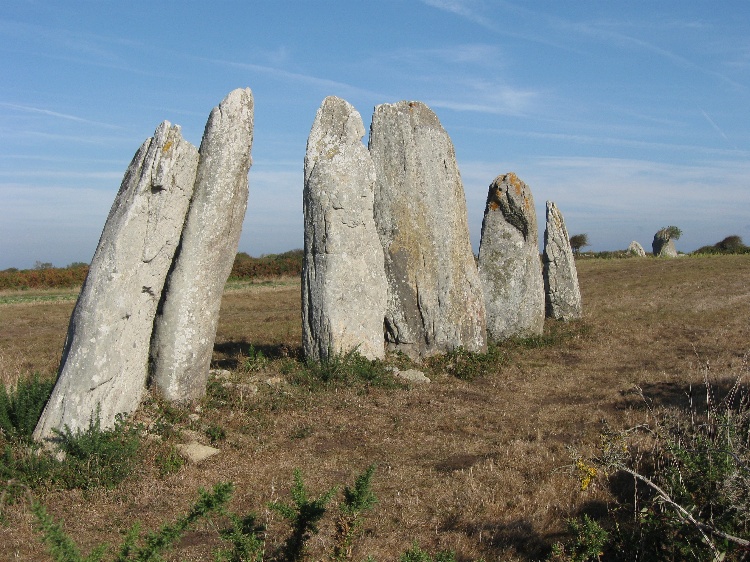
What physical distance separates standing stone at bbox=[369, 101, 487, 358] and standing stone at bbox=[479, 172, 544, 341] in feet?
5.74

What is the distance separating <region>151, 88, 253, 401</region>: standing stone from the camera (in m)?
8.45

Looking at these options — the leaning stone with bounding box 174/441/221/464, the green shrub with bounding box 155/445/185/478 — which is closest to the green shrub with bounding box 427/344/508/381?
the leaning stone with bounding box 174/441/221/464

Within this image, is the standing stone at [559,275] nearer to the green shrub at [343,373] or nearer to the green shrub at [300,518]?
the green shrub at [343,373]

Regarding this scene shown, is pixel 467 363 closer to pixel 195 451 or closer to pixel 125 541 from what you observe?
pixel 195 451


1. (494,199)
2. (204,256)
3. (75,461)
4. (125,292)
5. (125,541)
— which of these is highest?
(494,199)

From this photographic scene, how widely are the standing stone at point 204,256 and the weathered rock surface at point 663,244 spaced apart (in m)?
40.2

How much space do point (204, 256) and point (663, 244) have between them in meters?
43.5

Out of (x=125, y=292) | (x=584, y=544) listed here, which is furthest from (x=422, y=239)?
(x=584, y=544)

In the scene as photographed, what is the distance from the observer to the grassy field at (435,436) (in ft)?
18.0

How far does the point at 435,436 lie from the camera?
8.02 meters

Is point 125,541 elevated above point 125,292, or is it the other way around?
point 125,292

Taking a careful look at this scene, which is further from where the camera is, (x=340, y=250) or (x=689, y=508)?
(x=340, y=250)

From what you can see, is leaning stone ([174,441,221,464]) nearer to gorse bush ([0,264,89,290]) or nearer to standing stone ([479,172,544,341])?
standing stone ([479,172,544,341])

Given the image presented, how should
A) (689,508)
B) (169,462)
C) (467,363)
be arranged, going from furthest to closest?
(467,363) < (169,462) < (689,508)
